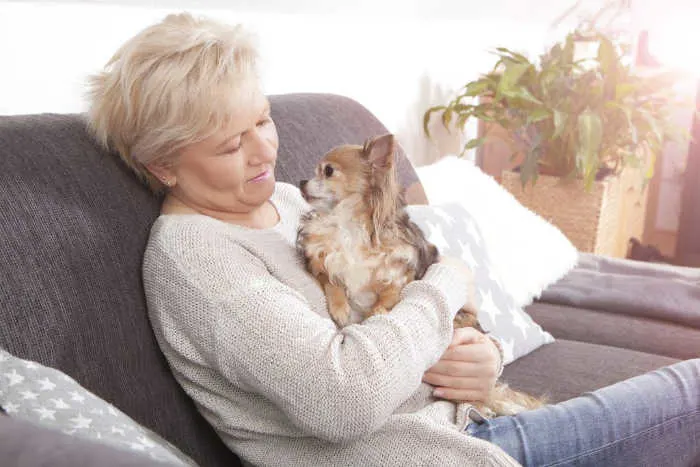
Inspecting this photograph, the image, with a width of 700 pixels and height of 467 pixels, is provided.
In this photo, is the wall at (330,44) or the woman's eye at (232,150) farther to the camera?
the wall at (330,44)

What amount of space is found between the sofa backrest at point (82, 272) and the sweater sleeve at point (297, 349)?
0.10m

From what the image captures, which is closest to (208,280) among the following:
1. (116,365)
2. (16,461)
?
(116,365)

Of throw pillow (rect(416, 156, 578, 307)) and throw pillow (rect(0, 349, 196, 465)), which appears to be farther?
throw pillow (rect(416, 156, 578, 307))

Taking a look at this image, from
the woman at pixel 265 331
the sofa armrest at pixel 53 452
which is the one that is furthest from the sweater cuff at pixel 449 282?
the sofa armrest at pixel 53 452

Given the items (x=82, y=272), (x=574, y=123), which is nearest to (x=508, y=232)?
(x=574, y=123)

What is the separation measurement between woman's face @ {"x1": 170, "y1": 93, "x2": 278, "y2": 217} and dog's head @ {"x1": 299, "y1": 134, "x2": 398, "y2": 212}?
10cm

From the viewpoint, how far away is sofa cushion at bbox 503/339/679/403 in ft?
6.08

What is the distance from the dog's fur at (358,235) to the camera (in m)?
1.40

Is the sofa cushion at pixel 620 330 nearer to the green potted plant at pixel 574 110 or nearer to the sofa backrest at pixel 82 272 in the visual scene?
the green potted plant at pixel 574 110

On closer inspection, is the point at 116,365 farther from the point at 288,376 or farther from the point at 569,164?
the point at 569,164

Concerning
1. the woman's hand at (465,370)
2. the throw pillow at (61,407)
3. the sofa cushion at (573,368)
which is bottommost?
the sofa cushion at (573,368)

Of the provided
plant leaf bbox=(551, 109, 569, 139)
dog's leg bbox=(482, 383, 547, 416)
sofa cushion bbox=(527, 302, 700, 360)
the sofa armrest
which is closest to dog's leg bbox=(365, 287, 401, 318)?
dog's leg bbox=(482, 383, 547, 416)

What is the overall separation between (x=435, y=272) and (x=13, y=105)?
100cm

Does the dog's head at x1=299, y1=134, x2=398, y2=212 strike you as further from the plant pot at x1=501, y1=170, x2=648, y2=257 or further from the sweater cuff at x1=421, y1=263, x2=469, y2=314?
the plant pot at x1=501, y1=170, x2=648, y2=257
